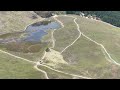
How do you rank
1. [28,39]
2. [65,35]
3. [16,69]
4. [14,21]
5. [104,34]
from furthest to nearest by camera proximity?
[14,21]
[104,34]
[65,35]
[28,39]
[16,69]

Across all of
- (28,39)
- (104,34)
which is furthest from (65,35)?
(104,34)

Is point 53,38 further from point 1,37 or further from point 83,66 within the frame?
point 83,66

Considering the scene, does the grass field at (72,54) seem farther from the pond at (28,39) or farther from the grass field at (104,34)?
the pond at (28,39)

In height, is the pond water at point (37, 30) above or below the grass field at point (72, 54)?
below

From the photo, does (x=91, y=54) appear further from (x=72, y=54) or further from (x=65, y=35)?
(x=65, y=35)

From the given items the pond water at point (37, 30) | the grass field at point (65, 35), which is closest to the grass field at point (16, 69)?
the grass field at point (65, 35)

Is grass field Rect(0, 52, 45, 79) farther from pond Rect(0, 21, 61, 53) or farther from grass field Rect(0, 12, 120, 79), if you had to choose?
pond Rect(0, 21, 61, 53)
